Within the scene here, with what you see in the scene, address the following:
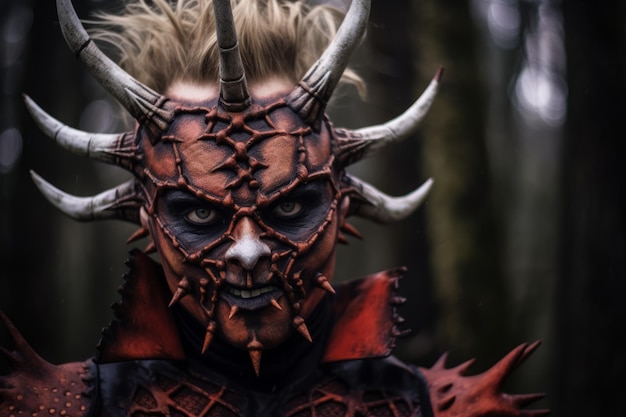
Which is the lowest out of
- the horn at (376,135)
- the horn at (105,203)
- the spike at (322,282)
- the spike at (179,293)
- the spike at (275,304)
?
the spike at (179,293)

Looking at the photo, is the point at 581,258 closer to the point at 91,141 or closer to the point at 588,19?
the point at 588,19

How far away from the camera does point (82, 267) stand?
1552cm

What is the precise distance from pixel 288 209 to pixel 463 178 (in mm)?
4289

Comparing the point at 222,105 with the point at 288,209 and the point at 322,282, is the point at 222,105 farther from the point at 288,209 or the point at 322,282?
the point at 322,282

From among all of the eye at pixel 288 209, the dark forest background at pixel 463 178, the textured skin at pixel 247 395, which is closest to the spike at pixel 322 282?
the eye at pixel 288 209

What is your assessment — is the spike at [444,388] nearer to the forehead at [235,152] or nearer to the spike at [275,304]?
the spike at [275,304]

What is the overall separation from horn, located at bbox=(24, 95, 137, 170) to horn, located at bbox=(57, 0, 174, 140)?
0.18 m

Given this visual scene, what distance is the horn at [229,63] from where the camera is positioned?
8.50 feet

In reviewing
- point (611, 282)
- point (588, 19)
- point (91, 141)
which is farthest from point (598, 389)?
point (91, 141)

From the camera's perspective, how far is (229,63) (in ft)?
8.79

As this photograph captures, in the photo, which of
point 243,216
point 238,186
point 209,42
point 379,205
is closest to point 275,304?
point 243,216

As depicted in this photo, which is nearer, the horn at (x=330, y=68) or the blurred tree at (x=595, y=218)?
the horn at (x=330, y=68)

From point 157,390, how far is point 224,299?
0.53 meters

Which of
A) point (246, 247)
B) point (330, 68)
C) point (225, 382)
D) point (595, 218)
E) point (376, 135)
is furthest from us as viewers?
point (595, 218)
